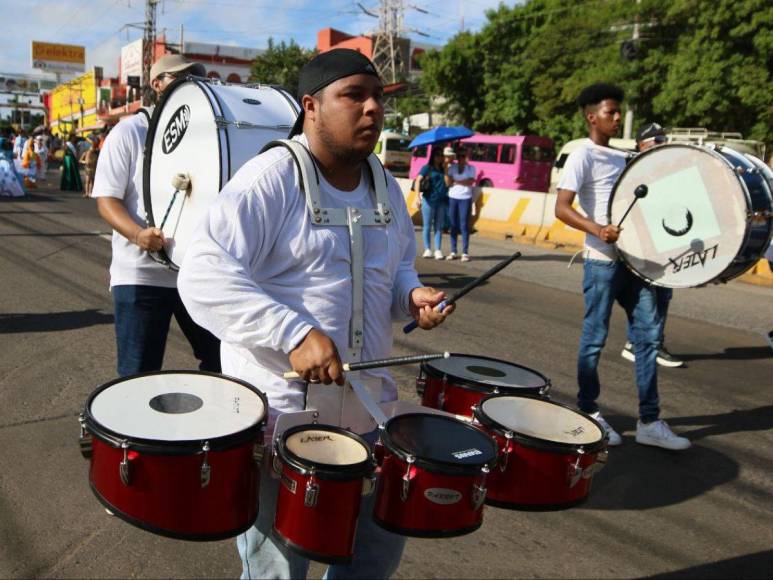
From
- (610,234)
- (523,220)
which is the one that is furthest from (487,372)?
(523,220)

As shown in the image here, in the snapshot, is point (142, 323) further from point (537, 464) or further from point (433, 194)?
point (433, 194)

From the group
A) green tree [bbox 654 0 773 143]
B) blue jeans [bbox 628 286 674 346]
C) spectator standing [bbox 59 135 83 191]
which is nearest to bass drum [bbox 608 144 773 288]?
blue jeans [bbox 628 286 674 346]

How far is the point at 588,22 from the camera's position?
32.3 meters

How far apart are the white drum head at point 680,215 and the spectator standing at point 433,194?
7689 millimetres

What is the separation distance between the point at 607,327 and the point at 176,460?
134 inches

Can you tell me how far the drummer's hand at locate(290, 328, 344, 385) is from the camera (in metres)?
1.89

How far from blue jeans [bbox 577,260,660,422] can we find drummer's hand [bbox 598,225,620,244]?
24cm

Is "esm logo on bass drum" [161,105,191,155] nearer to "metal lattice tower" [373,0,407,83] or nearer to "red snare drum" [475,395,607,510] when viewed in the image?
"red snare drum" [475,395,607,510]

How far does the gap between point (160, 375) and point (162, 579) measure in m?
1.31

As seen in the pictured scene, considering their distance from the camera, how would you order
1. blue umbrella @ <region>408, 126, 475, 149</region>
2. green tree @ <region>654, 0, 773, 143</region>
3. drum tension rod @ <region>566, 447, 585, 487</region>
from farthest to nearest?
1. green tree @ <region>654, 0, 773, 143</region>
2. blue umbrella @ <region>408, 126, 475, 149</region>
3. drum tension rod @ <region>566, 447, 585, 487</region>

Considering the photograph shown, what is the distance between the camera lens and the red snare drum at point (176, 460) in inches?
69.7

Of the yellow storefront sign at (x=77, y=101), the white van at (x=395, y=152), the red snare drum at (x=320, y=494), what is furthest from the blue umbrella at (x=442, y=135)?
the yellow storefront sign at (x=77, y=101)

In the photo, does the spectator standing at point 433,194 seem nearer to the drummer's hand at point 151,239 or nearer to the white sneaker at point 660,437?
the white sneaker at point 660,437

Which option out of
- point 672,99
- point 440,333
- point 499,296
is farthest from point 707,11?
point 440,333
